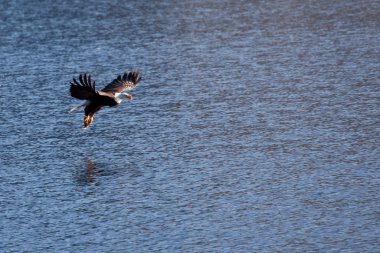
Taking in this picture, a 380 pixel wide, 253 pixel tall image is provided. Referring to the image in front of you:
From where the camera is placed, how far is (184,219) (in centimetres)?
900

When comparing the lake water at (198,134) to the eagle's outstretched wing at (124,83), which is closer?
the lake water at (198,134)

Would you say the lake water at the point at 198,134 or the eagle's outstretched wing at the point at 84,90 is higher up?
the eagle's outstretched wing at the point at 84,90

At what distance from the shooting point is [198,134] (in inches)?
460

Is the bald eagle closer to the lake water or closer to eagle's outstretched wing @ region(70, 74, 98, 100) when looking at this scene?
eagle's outstretched wing @ region(70, 74, 98, 100)

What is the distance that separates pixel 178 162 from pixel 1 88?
4.39 metres

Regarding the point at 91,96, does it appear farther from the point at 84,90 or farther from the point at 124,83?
the point at 124,83

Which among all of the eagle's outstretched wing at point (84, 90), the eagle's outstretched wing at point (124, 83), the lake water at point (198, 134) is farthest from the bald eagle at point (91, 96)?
the lake water at point (198, 134)

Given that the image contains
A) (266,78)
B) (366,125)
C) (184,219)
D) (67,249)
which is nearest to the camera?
(67,249)

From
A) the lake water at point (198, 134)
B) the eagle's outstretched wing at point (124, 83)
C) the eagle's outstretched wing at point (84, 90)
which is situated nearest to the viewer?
the lake water at point (198, 134)

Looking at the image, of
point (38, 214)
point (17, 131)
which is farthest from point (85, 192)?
point (17, 131)

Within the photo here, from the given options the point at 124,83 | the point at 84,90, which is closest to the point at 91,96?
the point at 84,90

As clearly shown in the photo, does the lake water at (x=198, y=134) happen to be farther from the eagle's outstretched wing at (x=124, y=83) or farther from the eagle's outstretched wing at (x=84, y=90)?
the eagle's outstretched wing at (x=84, y=90)

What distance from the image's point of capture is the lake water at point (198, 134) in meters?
8.79

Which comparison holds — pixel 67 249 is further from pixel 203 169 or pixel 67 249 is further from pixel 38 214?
pixel 203 169
